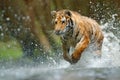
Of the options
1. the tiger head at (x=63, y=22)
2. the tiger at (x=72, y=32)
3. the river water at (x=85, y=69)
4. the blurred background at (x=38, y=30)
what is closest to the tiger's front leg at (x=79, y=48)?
the tiger at (x=72, y=32)

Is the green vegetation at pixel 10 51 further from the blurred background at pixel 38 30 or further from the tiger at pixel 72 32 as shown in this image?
the tiger at pixel 72 32

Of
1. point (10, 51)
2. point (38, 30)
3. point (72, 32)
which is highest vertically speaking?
point (72, 32)

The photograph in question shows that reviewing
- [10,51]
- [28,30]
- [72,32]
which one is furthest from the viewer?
[28,30]

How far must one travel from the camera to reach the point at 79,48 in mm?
8969

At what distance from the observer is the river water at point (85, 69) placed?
7.23 metres

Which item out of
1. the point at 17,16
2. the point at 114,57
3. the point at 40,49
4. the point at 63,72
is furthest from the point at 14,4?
the point at 63,72

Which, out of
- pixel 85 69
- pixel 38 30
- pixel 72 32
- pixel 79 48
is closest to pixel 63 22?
pixel 72 32

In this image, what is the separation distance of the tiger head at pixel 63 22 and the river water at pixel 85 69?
649mm

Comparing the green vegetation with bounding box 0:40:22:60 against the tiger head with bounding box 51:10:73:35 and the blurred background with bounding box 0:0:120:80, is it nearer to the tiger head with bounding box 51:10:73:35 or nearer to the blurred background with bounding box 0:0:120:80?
the blurred background with bounding box 0:0:120:80

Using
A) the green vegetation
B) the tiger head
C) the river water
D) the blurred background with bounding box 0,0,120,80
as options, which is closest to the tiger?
the tiger head

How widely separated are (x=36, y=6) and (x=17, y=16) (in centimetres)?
62

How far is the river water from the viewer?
7.23m

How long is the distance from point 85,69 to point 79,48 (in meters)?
1.06

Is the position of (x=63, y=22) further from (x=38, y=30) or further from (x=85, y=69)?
(x=38, y=30)
